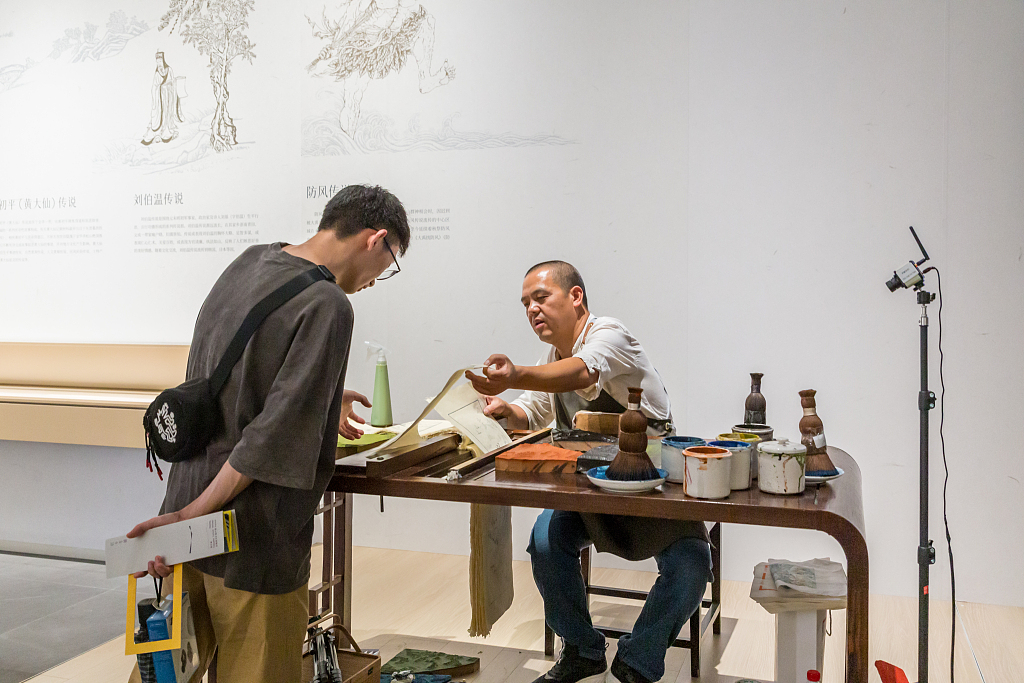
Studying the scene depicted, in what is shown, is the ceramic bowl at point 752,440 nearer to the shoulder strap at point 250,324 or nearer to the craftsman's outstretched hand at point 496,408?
the craftsman's outstretched hand at point 496,408

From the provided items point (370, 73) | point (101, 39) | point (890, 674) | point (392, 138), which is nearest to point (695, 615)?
point (890, 674)

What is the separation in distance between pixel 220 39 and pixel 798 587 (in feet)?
13.6

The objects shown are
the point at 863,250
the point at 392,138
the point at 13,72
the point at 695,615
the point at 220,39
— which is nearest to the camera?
the point at 695,615

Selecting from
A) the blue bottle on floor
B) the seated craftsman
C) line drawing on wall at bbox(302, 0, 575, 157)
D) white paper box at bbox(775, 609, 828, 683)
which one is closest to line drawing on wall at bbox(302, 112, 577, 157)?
line drawing on wall at bbox(302, 0, 575, 157)

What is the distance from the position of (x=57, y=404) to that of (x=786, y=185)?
A: 12.8 ft

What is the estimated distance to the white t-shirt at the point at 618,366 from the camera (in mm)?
2510

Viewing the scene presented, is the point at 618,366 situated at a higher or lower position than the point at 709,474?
higher

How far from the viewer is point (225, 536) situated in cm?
176

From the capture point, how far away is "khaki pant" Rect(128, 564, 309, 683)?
72.0 inches

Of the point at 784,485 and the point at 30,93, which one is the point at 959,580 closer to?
the point at 784,485

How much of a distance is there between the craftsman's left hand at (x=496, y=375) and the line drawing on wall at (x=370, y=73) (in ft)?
7.23

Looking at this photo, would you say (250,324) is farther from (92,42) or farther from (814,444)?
(92,42)

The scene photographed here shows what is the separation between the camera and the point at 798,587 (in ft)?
7.30

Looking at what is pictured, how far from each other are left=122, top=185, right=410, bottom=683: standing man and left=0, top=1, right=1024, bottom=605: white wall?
2331 millimetres
